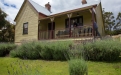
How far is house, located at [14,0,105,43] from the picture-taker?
14852mm

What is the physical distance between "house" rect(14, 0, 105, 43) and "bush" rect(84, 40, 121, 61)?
510cm

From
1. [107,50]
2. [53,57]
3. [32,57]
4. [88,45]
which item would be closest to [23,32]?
[32,57]

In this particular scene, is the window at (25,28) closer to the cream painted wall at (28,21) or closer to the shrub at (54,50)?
the cream painted wall at (28,21)

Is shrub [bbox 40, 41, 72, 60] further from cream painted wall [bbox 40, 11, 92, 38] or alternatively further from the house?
cream painted wall [bbox 40, 11, 92, 38]

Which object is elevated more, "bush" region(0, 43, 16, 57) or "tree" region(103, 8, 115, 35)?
"tree" region(103, 8, 115, 35)

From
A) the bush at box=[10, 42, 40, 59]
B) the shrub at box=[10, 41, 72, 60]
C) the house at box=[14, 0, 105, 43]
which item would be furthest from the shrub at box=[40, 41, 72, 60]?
the house at box=[14, 0, 105, 43]

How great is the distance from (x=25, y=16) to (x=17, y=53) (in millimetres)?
8607

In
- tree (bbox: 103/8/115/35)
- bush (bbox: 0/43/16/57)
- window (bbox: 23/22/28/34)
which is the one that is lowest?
bush (bbox: 0/43/16/57)

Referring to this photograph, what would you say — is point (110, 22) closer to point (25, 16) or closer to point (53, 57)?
point (25, 16)

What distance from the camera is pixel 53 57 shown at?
9.95 metres

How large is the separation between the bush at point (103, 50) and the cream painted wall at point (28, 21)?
1029cm

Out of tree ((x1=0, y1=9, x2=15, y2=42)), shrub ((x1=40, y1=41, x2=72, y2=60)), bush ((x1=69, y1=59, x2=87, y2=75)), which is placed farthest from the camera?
tree ((x1=0, y1=9, x2=15, y2=42))

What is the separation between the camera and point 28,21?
18.6 metres

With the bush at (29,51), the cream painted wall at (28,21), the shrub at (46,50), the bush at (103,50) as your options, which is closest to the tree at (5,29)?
the cream painted wall at (28,21)
